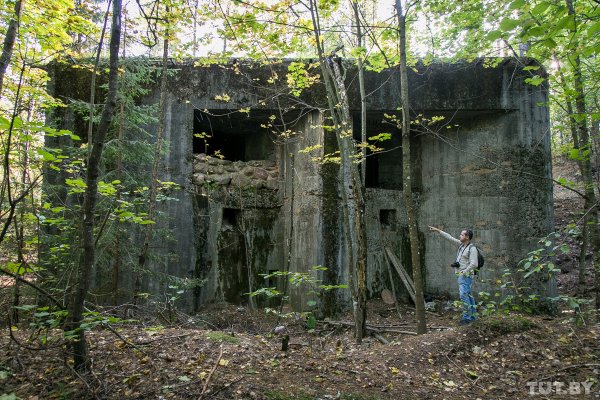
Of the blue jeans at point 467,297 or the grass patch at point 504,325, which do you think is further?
the blue jeans at point 467,297

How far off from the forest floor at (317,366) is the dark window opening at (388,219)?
4.12 meters

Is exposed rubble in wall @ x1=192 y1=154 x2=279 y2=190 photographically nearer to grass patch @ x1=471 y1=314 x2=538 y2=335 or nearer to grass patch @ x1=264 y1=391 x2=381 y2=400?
grass patch @ x1=471 y1=314 x2=538 y2=335

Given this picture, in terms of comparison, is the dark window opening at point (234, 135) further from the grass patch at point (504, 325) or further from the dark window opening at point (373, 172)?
the grass patch at point (504, 325)

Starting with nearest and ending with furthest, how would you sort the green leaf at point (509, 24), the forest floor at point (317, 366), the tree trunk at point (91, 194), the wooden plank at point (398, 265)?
the green leaf at point (509, 24) → the tree trunk at point (91, 194) → the forest floor at point (317, 366) → the wooden plank at point (398, 265)

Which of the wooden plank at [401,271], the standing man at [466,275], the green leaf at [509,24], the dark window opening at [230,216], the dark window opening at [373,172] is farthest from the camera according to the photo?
the dark window opening at [373,172]

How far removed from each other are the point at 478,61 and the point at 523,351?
6.30 metres

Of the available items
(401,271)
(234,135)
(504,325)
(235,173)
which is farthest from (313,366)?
(234,135)

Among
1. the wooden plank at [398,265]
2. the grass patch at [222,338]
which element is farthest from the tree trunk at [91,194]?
the wooden plank at [398,265]

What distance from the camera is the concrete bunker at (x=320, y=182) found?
8.10 meters

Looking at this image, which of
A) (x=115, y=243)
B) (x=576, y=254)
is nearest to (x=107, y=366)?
(x=115, y=243)

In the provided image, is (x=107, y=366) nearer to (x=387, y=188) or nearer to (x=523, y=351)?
(x=523, y=351)

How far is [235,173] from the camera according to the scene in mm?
Answer: 9000

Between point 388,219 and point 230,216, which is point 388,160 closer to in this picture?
point 388,219

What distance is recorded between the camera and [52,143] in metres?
7.88
